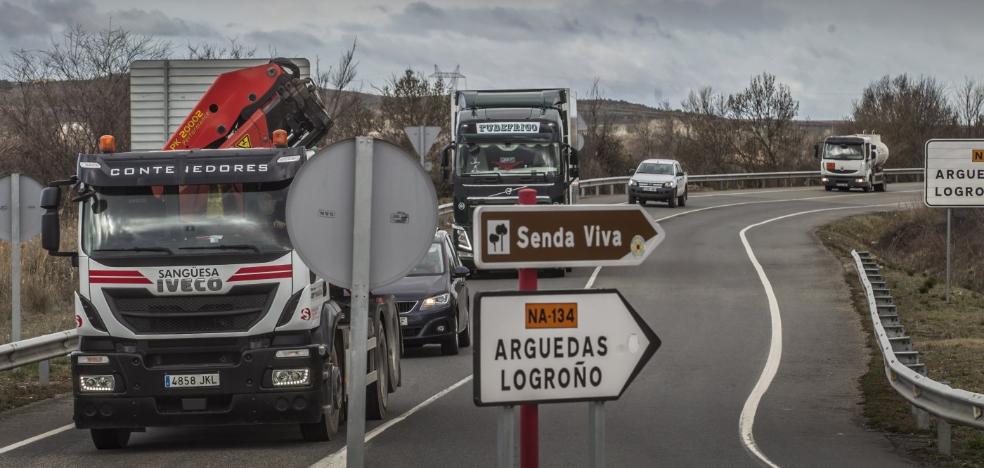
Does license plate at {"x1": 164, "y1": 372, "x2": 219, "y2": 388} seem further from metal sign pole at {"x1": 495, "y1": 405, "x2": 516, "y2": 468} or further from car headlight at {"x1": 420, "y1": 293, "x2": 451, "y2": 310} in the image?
car headlight at {"x1": 420, "y1": 293, "x2": 451, "y2": 310}

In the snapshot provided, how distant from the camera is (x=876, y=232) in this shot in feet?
161

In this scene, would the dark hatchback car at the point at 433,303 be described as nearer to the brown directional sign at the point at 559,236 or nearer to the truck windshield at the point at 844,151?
the brown directional sign at the point at 559,236

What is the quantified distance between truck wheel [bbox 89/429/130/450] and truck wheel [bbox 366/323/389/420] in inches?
90.9

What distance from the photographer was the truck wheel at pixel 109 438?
1206 centimetres

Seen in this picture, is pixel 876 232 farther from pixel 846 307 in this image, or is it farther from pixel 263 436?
pixel 263 436

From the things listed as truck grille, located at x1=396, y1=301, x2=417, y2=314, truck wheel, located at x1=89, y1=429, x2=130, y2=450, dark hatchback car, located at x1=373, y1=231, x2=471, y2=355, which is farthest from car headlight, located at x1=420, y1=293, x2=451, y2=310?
truck wheel, located at x1=89, y1=429, x2=130, y2=450

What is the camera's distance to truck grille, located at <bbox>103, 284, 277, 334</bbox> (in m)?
11.5

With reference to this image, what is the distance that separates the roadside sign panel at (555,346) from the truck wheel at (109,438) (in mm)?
6715

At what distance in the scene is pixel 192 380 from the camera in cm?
1159

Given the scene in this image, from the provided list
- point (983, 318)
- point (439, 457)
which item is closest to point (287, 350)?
point (439, 457)

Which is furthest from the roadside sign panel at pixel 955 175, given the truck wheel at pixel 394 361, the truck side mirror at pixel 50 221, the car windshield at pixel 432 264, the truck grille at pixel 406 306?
the truck side mirror at pixel 50 221

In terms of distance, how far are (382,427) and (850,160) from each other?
5587cm

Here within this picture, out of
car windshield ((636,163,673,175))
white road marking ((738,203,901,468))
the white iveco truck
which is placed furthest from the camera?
the white iveco truck

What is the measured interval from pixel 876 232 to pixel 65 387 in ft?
121
